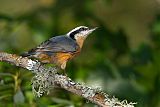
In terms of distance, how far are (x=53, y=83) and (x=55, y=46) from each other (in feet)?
1.24

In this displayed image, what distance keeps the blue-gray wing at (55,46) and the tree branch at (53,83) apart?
17 centimetres

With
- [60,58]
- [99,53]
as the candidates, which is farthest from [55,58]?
[99,53]

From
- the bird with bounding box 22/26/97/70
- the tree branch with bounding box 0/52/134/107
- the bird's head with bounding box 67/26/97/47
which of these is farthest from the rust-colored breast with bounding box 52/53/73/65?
the bird's head with bounding box 67/26/97/47

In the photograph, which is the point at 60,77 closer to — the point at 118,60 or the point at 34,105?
the point at 34,105

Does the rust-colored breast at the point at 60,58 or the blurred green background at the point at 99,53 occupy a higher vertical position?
the blurred green background at the point at 99,53

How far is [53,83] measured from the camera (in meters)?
2.99

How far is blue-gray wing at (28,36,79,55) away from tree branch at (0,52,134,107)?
17 centimetres

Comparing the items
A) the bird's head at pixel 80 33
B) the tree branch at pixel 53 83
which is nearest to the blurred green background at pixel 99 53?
the bird's head at pixel 80 33

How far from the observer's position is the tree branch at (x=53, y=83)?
2.76 metres

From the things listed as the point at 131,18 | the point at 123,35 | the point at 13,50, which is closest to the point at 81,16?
the point at 123,35

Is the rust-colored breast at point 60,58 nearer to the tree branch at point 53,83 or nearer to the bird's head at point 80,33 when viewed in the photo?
the tree branch at point 53,83

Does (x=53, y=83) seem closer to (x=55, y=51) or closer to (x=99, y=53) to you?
(x=55, y=51)

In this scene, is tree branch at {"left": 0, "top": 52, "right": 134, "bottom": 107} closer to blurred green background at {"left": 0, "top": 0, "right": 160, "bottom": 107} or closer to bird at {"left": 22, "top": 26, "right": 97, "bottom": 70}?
bird at {"left": 22, "top": 26, "right": 97, "bottom": 70}

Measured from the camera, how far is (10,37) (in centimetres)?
500
